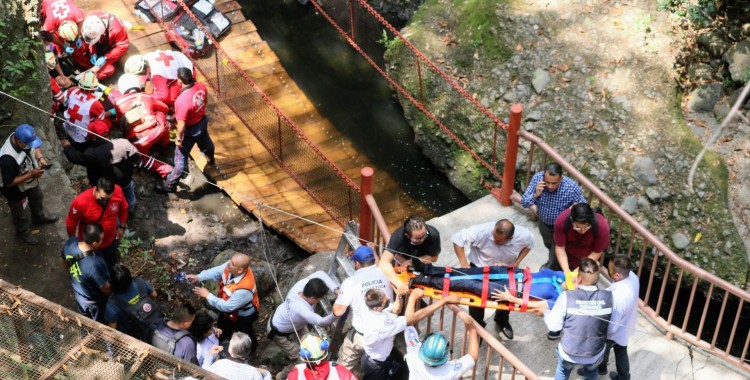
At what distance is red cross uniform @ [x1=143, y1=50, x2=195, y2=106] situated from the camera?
462 inches

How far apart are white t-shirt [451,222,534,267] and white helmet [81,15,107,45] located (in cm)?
648

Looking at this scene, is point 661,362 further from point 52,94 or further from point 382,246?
point 52,94

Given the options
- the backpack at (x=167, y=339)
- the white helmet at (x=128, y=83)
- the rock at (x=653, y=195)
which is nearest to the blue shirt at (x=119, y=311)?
the backpack at (x=167, y=339)

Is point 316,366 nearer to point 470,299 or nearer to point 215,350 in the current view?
point 215,350

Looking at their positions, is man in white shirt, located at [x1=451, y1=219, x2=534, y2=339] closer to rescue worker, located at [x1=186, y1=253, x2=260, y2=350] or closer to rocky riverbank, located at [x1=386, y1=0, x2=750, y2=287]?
rescue worker, located at [x1=186, y1=253, x2=260, y2=350]

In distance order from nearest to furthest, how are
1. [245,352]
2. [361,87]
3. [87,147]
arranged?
[245,352] → [87,147] → [361,87]

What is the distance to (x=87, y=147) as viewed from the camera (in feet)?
33.7

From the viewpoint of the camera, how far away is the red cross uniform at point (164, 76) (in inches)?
462

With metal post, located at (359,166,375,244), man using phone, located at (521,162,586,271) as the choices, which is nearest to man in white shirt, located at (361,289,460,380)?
metal post, located at (359,166,375,244)

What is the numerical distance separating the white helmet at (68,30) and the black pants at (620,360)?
7974mm

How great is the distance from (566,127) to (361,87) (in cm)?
370

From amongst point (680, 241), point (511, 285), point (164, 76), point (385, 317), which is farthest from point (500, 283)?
point (164, 76)

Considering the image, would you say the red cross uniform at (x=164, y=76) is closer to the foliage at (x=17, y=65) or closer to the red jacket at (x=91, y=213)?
the foliage at (x=17, y=65)

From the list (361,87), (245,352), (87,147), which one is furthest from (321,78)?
(245,352)
